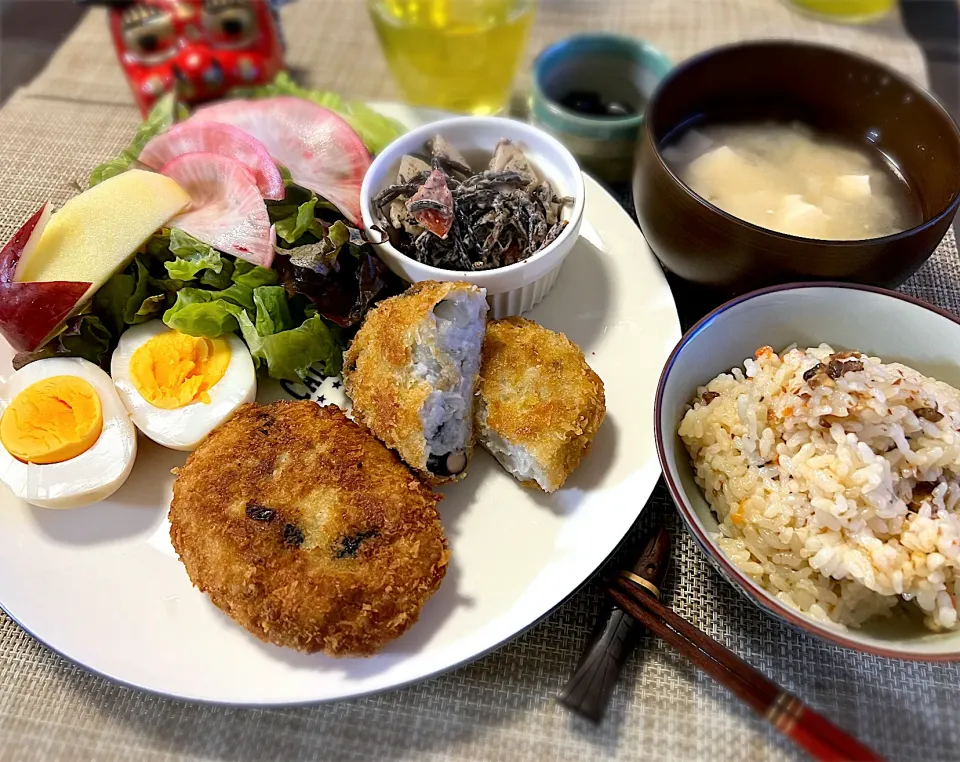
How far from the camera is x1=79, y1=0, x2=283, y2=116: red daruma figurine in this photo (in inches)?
111

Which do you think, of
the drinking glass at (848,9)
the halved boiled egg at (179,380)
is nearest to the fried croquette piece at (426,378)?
the halved boiled egg at (179,380)

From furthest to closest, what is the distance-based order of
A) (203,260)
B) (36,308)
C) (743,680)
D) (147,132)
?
(147,132), (203,260), (36,308), (743,680)

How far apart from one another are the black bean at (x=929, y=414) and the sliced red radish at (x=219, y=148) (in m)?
1.80

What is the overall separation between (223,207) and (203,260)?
0.20 meters

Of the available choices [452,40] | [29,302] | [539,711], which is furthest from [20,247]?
[539,711]

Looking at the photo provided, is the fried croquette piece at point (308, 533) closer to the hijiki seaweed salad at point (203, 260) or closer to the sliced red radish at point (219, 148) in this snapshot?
the hijiki seaweed salad at point (203, 260)

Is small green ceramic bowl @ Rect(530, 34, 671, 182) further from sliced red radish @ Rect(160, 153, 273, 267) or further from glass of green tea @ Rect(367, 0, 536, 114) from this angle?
sliced red radish @ Rect(160, 153, 273, 267)

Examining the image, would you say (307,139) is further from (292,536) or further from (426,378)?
(292,536)

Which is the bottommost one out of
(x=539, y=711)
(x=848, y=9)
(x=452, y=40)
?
(x=539, y=711)

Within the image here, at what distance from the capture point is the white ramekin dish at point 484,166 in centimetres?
202

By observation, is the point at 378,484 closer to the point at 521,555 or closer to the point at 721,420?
the point at 521,555

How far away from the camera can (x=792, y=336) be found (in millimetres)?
1937

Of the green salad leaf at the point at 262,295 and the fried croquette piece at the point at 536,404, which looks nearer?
the fried croquette piece at the point at 536,404

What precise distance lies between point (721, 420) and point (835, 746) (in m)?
0.72
